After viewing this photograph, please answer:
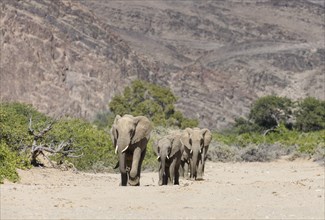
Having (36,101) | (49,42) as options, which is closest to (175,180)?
(36,101)

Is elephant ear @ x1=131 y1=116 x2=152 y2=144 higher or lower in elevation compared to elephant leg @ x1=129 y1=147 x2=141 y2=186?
higher

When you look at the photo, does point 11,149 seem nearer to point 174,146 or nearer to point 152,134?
point 174,146

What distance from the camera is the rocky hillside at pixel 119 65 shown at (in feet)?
278

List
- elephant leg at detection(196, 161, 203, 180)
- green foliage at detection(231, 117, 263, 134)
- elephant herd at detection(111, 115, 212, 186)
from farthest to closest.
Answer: green foliage at detection(231, 117, 263, 134)
elephant leg at detection(196, 161, 203, 180)
elephant herd at detection(111, 115, 212, 186)

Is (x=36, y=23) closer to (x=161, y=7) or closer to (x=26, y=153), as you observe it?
(x=26, y=153)

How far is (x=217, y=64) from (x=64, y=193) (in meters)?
115

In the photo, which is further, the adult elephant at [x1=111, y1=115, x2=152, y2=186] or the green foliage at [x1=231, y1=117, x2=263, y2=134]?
the green foliage at [x1=231, y1=117, x2=263, y2=134]

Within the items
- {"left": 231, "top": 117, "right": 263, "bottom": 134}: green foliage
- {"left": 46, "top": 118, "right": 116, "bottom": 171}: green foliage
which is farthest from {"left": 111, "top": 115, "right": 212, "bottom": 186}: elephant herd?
{"left": 231, "top": 117, "right": 263, "bottom": 134}: green foliage

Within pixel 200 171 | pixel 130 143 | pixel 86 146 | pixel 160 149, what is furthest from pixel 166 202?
pixel 86 146

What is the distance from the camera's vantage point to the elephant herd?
54.1 ft

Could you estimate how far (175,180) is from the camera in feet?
63.3

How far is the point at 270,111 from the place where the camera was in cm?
7056

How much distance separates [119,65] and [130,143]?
264ft

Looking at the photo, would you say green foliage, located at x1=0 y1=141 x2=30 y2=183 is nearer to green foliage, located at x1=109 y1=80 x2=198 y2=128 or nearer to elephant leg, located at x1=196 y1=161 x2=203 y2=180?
elephant leg, located at x1=196 y1=161 x2=203 y2=180
